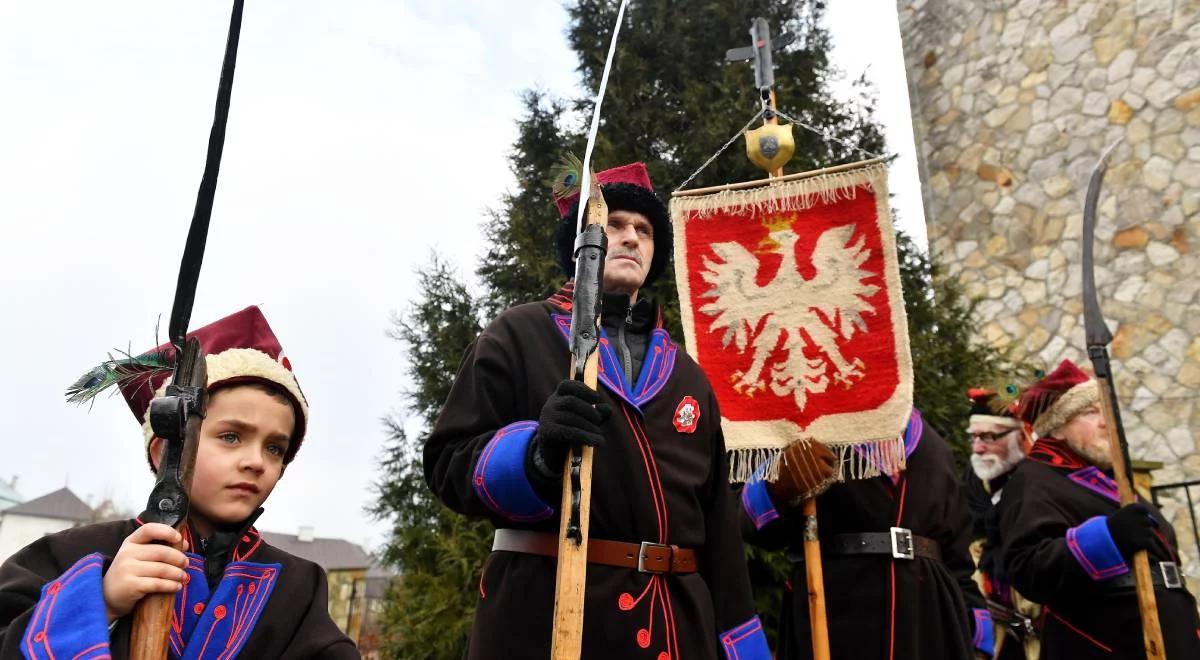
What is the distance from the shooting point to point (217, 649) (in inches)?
64.3

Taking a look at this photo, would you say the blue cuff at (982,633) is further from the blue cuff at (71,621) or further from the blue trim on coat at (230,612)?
the blue cuff at (71,621)

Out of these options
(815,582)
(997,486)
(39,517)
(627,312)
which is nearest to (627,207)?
(627,312)

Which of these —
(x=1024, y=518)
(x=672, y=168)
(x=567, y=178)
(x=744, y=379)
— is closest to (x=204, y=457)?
(x=567, y=178)

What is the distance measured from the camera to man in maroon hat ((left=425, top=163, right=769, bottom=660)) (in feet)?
6.28

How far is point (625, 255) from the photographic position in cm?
243

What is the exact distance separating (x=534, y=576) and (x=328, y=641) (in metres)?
0.48

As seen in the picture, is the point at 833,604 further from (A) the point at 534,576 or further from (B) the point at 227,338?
(B) the point at 227,338

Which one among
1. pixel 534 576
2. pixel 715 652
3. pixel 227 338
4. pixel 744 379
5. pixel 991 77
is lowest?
pixel 715 652

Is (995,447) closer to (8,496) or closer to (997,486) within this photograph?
(997,486)

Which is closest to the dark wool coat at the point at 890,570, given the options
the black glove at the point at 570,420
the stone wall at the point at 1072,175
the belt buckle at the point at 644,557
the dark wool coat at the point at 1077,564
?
the dark wool coat at the point at 1077,564

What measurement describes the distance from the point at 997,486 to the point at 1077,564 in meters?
1.85

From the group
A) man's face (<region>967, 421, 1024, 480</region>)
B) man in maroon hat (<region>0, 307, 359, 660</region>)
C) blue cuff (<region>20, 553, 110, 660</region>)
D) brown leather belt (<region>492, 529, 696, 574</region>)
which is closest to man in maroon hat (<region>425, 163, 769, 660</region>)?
brown leather belt (<region>492, 529, 696, 574</region>)

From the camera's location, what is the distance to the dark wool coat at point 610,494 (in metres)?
1.94

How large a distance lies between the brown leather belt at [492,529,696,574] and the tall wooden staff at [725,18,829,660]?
101cm
